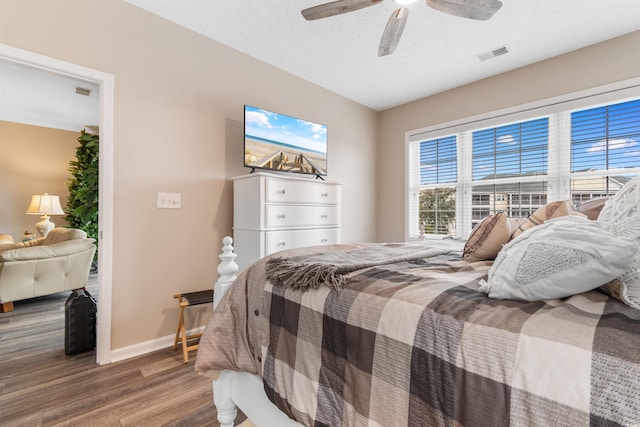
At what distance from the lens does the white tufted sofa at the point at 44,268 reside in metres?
3.05

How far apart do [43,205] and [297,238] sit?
15.9 feet

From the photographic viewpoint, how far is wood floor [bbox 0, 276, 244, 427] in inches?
60.0

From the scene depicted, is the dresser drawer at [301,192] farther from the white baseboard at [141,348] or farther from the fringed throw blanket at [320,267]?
the white baseboard at [141,348]

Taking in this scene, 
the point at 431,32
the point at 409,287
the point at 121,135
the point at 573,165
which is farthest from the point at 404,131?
the point at 409,287

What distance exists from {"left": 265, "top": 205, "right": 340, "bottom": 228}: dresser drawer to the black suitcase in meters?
1.49

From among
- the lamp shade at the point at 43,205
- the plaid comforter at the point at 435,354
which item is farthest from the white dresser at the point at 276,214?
the lamp shade at the point at 43,205

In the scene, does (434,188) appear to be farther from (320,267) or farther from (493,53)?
(320,267)

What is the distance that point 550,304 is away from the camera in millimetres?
691

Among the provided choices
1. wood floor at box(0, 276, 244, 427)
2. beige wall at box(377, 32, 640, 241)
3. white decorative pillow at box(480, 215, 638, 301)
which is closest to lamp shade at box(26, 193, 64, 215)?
wood floor at box(0, 276, 244, 427)

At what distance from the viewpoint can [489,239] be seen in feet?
4.60

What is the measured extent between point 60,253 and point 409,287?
4.05 metres

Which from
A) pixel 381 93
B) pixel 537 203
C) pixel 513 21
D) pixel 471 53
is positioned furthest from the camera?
pixel 381 93

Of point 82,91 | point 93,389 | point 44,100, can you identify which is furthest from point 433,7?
point 44,100

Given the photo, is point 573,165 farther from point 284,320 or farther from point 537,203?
point 284,320
